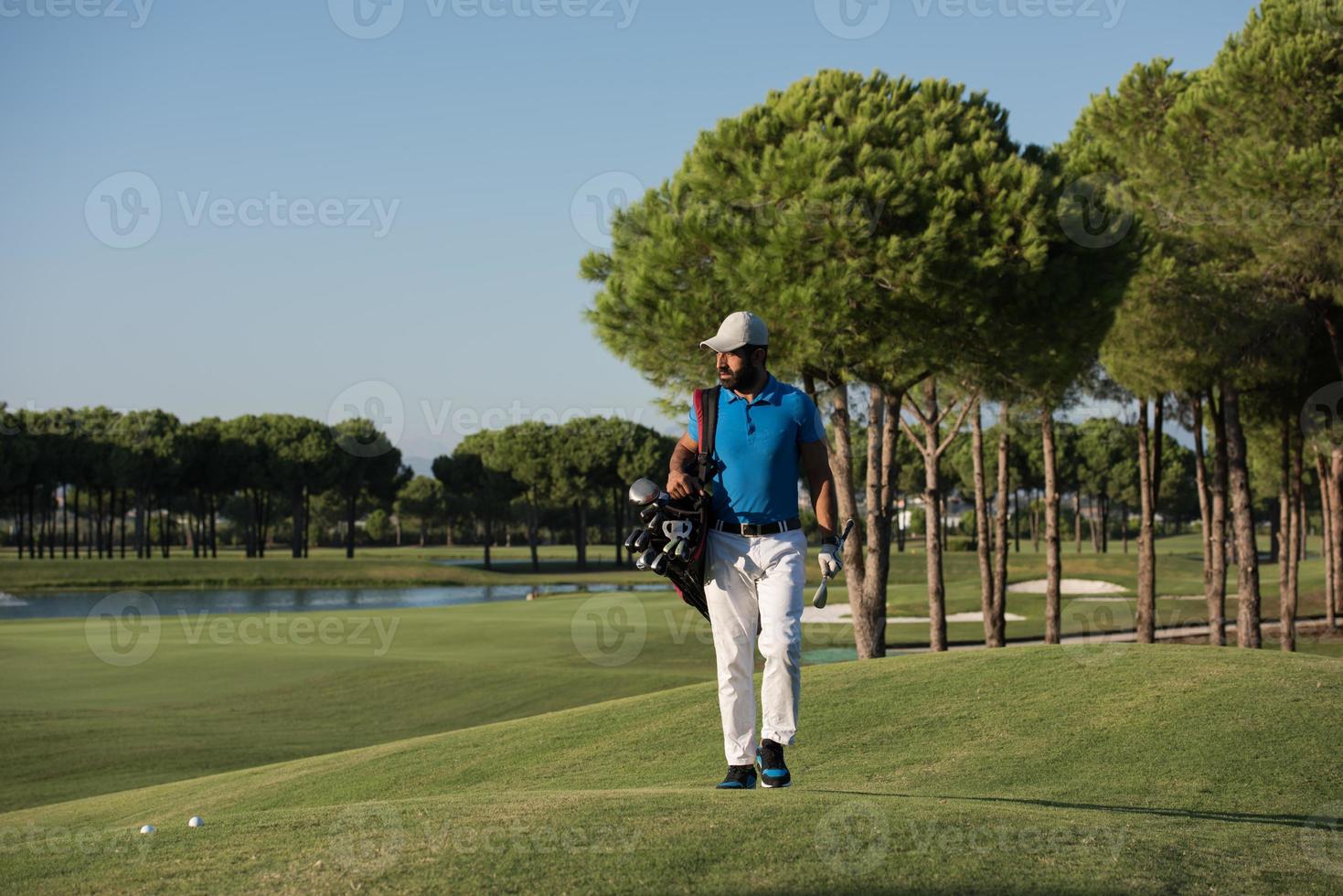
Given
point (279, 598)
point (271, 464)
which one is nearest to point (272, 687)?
point (279, 598)

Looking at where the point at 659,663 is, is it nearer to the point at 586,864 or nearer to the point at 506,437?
the point at 586,864

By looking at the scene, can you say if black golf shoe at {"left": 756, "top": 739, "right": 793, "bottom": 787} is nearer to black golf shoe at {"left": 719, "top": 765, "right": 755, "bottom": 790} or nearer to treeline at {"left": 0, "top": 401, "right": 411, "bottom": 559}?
black golf shoe at {"left": 719, "top": 765, "right": 755, "bottom": 790}

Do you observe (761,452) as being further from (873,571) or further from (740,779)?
(873,571)

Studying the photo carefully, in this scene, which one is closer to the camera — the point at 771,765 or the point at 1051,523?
the point at 771,765

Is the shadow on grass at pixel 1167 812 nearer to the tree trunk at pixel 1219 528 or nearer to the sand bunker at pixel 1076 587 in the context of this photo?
the tree trunk at pixel 1219 528

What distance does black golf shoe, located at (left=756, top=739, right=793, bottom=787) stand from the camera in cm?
702

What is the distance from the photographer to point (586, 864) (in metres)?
4.85

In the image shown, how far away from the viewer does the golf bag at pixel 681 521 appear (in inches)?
263

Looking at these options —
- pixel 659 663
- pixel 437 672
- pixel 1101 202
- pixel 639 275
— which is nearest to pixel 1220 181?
pixel 1101 202

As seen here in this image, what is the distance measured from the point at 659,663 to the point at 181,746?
13284 millimetres

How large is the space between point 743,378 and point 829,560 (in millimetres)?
1193

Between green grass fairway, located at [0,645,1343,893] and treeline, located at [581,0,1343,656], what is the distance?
22.2 feet

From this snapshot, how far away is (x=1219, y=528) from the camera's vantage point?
29.2 metres

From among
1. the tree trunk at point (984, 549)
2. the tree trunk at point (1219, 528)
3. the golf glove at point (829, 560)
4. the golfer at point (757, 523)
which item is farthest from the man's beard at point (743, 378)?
the tree trunk at point (1219, 528)
